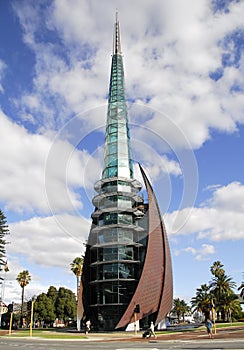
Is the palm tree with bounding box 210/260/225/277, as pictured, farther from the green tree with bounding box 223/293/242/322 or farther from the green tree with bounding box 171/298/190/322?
the green tree with bounding box 171/298/190/322

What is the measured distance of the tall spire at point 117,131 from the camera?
55.8 meters

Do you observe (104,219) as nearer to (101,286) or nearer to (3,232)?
(101,286)

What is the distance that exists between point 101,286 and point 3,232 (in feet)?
78.8

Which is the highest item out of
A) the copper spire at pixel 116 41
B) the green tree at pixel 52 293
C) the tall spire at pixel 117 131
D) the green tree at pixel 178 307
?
the copper spire at pixel 116 41

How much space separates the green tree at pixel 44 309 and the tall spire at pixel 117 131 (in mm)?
30872

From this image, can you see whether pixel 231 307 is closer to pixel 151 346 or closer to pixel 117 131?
pixel 117 131

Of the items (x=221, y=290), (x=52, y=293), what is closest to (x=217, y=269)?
(x=221, y=290)

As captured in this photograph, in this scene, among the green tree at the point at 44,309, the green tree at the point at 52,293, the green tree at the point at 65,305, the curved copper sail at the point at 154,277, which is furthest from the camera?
the green tree at the point at 52,293

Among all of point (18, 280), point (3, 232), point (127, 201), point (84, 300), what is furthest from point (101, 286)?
point (18, 280)

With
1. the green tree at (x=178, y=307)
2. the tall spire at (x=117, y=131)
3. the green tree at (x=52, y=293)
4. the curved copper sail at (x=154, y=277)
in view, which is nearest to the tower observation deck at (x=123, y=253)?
the curved copper sail at (x=154, y=277)

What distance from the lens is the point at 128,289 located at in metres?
47.9

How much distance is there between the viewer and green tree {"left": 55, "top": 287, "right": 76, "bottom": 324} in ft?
235

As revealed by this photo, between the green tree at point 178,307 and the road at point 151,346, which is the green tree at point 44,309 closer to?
the road at point 151,346

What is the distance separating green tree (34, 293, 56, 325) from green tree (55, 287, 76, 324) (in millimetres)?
1725
